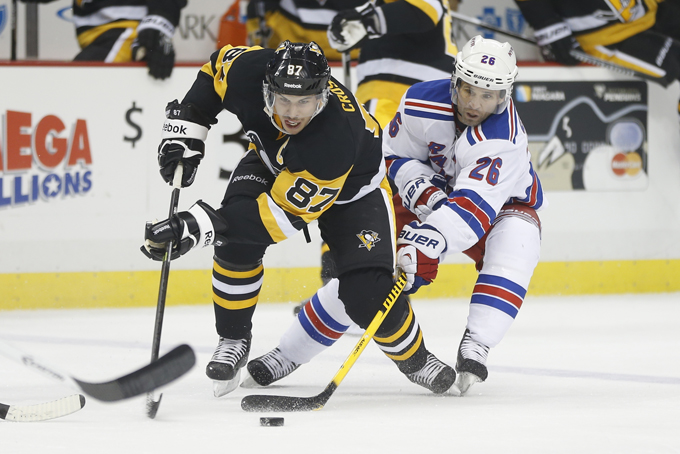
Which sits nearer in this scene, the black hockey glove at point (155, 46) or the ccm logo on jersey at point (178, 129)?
the ccm logo on jersey at point (178, 129)

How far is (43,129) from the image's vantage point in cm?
389

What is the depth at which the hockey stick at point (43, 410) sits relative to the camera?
6.54 feet

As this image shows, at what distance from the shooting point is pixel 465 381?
8.03ft

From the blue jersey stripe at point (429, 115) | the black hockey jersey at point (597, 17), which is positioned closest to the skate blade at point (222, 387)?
the blue jersey stripe at point (429, 115)

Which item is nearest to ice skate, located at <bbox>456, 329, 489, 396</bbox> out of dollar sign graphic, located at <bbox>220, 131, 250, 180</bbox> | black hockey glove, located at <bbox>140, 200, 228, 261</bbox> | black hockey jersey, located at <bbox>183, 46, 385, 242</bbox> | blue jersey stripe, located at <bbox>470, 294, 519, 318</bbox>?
blue jersey stripe, located at <bbox>470, 294, 519, 318</bbox>

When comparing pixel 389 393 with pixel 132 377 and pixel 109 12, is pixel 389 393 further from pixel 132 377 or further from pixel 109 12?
pixel 109 12

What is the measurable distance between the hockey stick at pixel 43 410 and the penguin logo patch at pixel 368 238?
77 cm

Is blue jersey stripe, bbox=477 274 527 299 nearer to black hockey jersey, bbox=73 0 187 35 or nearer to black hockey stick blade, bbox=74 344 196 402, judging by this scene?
black hockey stick blade, bbox=74 344 196 402

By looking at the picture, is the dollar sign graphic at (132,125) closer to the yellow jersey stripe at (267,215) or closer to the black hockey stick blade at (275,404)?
the yellow jersey stripe at (267,215)

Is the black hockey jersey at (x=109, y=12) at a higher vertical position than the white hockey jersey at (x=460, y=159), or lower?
higher

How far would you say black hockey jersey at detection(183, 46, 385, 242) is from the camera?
2209mm

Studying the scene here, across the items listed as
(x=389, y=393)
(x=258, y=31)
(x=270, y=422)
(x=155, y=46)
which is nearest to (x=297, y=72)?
(x=270, y=422)

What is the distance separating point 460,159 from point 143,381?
1048 millimetres

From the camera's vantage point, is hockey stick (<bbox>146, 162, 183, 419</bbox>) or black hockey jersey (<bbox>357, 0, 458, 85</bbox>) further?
black hockey jersey (<bbox>357, 0, 458, 85</bbox>)
